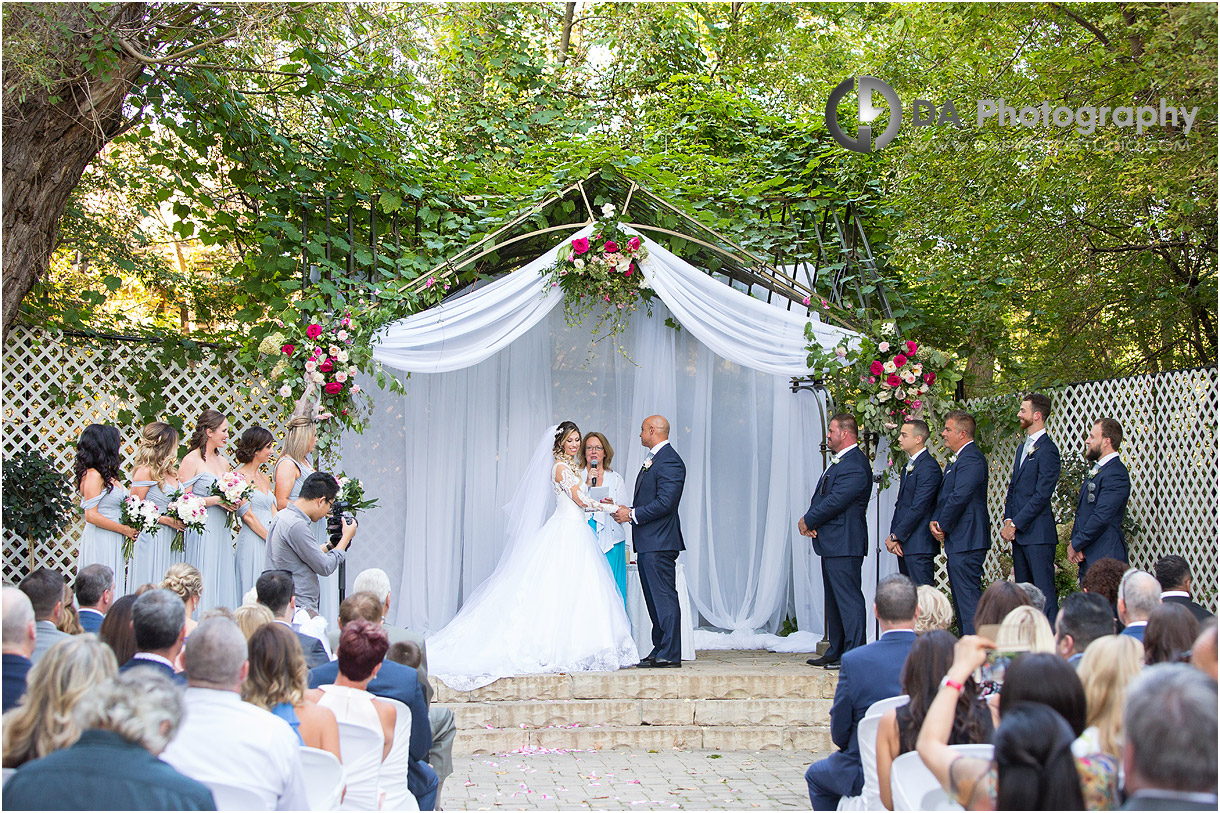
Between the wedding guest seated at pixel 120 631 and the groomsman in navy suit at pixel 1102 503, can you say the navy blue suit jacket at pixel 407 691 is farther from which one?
the groomsman in navy suit at pixel 1102 503

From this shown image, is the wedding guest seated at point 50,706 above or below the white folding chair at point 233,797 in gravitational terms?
above

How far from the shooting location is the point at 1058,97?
620 cm

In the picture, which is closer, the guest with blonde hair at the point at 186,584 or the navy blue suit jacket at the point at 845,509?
the guest with blonde hair at the point at 186,584

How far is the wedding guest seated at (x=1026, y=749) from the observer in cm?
200

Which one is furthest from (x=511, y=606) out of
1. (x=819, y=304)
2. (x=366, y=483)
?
(x=819, y=304)

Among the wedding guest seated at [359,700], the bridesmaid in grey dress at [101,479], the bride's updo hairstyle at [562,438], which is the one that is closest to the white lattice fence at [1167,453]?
the bride's updo hairstyle at [562,438]

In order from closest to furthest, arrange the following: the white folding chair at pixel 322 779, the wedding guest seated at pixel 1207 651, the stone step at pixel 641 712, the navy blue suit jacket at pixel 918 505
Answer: the wedding guest seated at pixel 1207 651 < the white folding chair at pixel 322 779 < the stone step at pixel 641 712 < the navy blue suit jacket at pixel 918 505

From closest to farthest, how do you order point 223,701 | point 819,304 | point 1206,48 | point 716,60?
point 223,701
point 1206,48
point 819,304
point 716,60

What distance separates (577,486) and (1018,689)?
4734 millimetres

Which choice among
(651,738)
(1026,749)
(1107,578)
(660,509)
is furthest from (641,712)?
(1026,749)

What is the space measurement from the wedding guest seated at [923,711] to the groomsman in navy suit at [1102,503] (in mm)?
3257

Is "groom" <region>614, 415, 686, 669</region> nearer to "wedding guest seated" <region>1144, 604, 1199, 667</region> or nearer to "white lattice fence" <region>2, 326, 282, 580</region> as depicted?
"white lattice fence" <region>2, 326, 282, 580</region>

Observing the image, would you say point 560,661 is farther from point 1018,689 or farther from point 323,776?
point 1018,689

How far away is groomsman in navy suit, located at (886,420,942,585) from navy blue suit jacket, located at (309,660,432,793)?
4.03 metres
